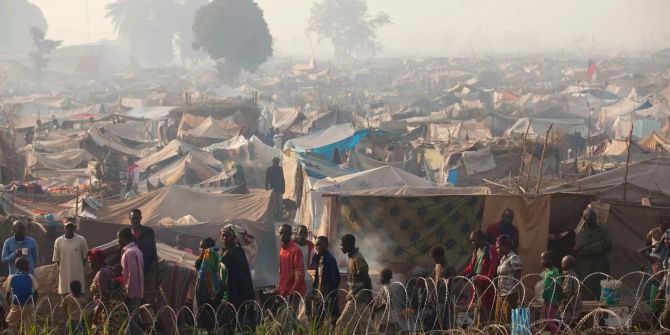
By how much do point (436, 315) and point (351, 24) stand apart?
119 metres

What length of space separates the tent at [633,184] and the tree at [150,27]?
376ft

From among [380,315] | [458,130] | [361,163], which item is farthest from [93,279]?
[458,130]

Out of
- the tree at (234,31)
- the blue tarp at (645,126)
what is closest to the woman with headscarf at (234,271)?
the blue tarp at (645,126)

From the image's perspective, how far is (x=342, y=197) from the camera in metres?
10.4

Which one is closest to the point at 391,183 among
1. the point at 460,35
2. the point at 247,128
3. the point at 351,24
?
the point at 247,128

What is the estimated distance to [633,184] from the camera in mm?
12383

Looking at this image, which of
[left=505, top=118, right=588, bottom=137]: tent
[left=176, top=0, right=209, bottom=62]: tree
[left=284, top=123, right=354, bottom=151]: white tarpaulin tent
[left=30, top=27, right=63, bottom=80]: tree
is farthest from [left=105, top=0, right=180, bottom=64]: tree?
[left=284, top=123, right=354, bottom=151]: white tarpaulin tent

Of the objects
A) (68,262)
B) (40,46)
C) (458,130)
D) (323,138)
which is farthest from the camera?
(40,46)

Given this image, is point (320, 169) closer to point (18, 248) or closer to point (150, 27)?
point (18, 248)

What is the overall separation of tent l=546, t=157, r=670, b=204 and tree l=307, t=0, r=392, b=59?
11153cm

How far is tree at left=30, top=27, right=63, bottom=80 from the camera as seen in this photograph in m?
78.7

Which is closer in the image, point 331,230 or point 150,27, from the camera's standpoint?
point 331,230

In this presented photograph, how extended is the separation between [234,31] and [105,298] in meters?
63.3

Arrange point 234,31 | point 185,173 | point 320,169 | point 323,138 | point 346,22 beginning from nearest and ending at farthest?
1. point 320,169
2. point 185,173
3. point 323,138
4. point 234,31
5. point 346,22
